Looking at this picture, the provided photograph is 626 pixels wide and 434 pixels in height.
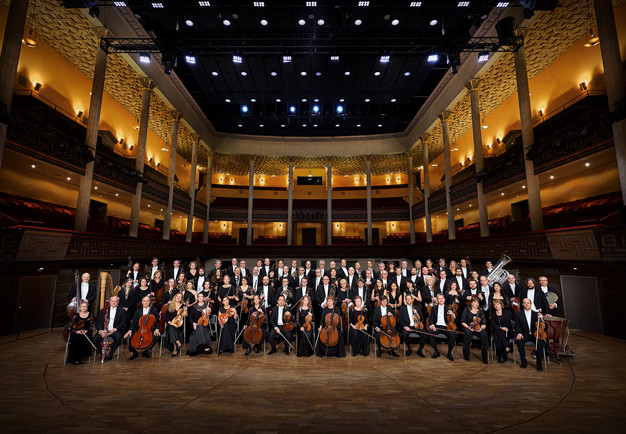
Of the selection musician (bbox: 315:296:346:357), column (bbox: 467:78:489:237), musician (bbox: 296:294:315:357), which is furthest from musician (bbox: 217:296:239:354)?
column (bbox: 467:78:489:237)

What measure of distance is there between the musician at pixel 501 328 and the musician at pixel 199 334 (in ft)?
17.4

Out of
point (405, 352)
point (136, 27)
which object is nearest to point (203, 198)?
point (136, 27)

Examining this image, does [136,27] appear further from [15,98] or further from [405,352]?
[405,352]

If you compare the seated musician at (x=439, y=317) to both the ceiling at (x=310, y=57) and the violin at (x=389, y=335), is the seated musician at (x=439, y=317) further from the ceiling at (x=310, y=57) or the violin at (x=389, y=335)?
the ceiling at (x=310, y=57)

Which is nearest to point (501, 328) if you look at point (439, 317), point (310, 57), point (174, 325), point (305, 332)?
point (439, 317)

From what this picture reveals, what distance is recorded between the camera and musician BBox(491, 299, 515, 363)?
5.18m

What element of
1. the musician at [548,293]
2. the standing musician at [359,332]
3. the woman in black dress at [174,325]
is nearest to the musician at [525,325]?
the musician at [548,293]

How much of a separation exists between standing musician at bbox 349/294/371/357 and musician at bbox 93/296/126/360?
4.30 meters

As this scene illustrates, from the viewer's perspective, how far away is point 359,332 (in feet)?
18.9

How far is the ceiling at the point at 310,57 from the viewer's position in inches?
401

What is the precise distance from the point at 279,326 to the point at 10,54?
9.17 metres

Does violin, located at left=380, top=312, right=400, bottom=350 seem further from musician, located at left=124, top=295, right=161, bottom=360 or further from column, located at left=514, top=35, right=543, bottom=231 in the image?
column, located at left=514, top=35, right=543, bottom=231

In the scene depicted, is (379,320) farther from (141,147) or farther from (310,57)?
(141,147)

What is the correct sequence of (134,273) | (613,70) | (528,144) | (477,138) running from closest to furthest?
(613,70)
(134,273)
(528,144)
(477,138)
